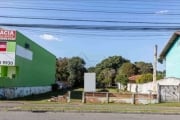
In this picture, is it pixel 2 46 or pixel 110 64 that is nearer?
pixel 2 46

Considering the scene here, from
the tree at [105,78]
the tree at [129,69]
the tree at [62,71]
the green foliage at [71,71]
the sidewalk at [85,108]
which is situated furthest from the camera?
the tree at [105,78]

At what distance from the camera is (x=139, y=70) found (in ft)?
419

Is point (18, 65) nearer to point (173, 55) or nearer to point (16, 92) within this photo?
point (16, 92)

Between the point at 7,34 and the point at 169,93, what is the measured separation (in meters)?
17.2

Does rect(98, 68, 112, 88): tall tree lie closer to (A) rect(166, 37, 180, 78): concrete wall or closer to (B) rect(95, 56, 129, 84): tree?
(B) rect(95, 56, 129, 84): tree

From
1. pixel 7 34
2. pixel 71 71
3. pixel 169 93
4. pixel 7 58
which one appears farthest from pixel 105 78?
pixel 169 93

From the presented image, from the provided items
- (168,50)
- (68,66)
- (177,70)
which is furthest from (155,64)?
(68,66)

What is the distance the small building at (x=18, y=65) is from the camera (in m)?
41.8

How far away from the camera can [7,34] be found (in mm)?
42031

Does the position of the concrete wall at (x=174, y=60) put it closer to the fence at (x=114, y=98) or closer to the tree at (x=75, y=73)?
the fence at (x=114, y=98)

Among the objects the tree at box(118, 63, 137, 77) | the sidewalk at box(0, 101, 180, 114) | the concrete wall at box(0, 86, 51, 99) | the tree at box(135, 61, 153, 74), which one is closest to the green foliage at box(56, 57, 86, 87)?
the tree at box(118, 63, 137, 77)

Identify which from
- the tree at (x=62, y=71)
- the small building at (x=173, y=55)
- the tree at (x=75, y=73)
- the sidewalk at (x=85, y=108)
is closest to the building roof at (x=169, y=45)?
the small building at (x=173, y=55)

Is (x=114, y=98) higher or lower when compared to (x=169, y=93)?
lower

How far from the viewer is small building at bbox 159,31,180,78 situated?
53.4 m
